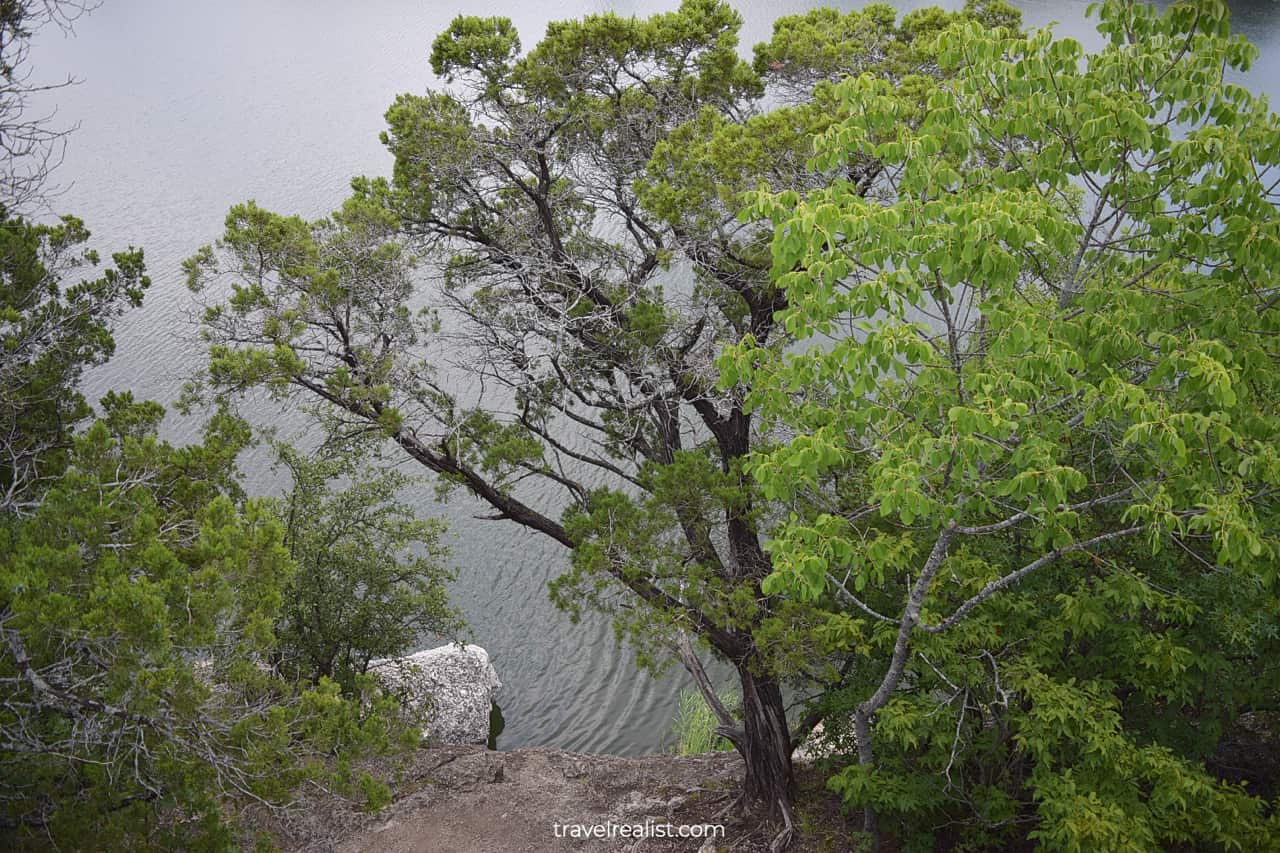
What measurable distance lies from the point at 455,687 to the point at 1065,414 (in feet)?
33.4

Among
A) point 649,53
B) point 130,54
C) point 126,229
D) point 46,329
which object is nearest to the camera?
point 46,329

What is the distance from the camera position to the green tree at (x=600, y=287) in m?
7.45

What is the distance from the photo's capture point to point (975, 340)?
8.15 m

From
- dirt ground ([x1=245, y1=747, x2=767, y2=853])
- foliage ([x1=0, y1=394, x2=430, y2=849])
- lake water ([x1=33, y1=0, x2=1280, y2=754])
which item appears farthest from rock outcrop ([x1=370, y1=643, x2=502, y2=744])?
foliage ([x1=0, y1=394, x2=430, y2=849])

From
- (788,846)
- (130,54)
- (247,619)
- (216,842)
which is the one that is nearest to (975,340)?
(788,846)

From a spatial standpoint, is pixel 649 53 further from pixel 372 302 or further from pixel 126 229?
pixel 126 229

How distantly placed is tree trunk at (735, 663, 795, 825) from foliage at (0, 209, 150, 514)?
5.97 meters

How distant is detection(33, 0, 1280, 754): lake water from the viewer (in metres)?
14.7

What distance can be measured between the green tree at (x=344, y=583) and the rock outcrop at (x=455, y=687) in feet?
4.27

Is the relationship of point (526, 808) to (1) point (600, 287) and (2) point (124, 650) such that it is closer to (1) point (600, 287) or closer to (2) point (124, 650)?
(1) point (600, 287)

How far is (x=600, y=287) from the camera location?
9312 mm

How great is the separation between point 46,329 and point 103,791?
3167 mm

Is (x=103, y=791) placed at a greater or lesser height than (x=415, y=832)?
greater

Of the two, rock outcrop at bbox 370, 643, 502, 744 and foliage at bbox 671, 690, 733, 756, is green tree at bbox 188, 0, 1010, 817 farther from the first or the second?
rock outcrop at bbox 370, 643, 502, 744
